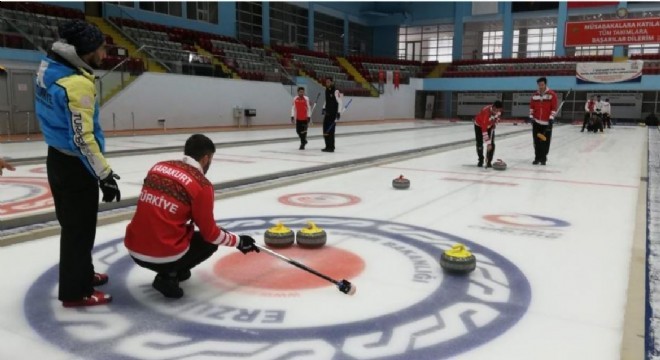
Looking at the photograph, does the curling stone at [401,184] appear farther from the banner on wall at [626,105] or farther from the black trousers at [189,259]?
the banner on wall at [626,105]

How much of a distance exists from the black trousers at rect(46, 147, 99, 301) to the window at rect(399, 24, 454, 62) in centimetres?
3993

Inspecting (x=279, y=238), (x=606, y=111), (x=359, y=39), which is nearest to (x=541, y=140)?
(x=279, y=238)

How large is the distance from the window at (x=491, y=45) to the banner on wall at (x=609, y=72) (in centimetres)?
826

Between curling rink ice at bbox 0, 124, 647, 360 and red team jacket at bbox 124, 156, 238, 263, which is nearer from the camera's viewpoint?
curling rink ice at bbox 0, 124, 647, 360

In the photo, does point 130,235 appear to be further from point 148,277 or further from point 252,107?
point 252,107

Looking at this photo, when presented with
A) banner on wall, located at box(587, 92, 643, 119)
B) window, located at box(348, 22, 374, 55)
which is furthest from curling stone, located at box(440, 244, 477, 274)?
window, located at box(348, 22, 374, 55)

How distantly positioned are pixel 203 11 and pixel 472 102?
61.9ft

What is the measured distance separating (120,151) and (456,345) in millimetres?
9402

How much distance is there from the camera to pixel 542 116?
32.0 ft

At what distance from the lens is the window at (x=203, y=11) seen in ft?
86.3

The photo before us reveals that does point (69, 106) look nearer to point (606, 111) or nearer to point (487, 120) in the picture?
point (487, 120)

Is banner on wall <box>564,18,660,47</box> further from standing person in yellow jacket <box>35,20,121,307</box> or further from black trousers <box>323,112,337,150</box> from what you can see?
standing person in yellow jacket <box>35,20,121,307</box>

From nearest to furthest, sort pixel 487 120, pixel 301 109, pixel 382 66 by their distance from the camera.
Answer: pixel 487 120, pixel 301 109, pixel 382 66

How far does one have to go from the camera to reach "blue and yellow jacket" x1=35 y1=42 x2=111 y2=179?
2.52m
